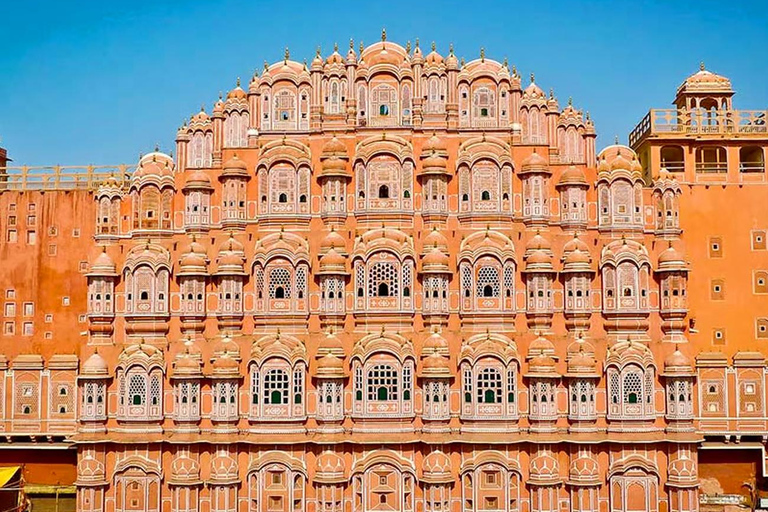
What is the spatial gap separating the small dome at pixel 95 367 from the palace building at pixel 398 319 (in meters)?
0.07

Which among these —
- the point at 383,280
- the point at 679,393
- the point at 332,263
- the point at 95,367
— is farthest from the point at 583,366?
the point at 95,367

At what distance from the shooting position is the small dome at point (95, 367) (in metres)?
37.3

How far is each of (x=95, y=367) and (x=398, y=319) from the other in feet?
43.4

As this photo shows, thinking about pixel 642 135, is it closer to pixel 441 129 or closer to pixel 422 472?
pixel 441 129

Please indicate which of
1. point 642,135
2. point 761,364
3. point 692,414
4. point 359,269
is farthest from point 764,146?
point 359,269

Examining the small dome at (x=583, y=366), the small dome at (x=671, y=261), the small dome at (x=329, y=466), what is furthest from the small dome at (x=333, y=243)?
the small dome at (x=671, y=261)

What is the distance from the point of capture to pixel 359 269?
3756 centimetres

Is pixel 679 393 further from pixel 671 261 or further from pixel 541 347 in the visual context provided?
pixel 541 347

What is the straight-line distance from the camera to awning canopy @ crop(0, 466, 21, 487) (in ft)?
132

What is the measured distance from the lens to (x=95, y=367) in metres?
37.4

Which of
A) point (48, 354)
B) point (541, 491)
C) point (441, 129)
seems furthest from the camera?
point (48, 354)

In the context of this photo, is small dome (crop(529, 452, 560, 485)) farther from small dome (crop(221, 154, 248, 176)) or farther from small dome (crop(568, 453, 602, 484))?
small dome (crop(221, 154, 248, 176))

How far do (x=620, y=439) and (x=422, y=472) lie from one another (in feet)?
27.6

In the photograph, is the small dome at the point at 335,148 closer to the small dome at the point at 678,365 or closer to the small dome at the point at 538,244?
the small dome at the point at 538,244
